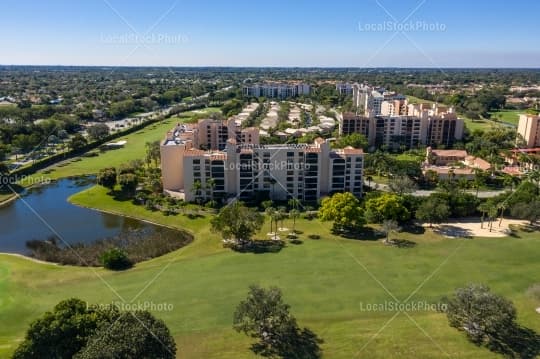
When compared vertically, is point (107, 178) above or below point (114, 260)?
above

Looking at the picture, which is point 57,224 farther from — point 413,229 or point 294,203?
point 413,229

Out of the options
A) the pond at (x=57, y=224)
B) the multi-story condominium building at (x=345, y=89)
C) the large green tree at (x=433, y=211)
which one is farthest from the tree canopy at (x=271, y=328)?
the multi-story condominium building at (x=345, y=89)

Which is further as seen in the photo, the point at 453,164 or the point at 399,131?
the point at 399,131

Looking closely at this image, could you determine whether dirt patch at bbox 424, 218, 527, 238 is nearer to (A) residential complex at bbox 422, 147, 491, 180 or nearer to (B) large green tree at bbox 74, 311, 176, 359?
(A) residential complex at bbox 422, 147, 491, 180

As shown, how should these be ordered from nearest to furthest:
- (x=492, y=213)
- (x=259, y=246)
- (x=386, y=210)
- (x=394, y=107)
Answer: (x=259, y=246), (x=492, y=213), (x=386, y=210), (x=394, y=107)

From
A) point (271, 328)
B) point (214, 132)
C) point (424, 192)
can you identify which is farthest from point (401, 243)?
point (214, 132)

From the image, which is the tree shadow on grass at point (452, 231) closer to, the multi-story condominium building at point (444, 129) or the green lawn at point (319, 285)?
the green lawn at point (319, 285)
